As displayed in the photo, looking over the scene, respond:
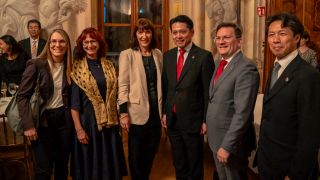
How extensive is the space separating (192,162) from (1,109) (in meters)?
1.63

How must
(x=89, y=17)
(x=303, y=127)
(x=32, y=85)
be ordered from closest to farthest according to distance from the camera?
(x=303, y=127), (x=32, y=85), (x=89, y=17)

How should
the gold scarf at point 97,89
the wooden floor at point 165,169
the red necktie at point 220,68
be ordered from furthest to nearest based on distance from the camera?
the wooden floor at point 165,169 < the gold scarf at point 97,89 < the red necktie at point 220,68

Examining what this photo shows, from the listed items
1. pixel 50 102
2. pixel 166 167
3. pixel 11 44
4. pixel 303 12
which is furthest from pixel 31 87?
pixel 303 12

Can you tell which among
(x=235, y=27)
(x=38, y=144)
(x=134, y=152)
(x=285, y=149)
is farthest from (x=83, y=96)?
(x=285, y=149)

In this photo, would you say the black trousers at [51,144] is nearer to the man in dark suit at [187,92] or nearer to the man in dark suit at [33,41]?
the man in dark suit at [187,92]

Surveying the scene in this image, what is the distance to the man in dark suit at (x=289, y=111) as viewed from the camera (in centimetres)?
147

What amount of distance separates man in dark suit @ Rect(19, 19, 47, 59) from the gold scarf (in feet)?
8.40

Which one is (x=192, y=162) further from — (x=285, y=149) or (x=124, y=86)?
(x=285, y=149)

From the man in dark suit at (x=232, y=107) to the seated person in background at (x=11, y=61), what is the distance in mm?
2872

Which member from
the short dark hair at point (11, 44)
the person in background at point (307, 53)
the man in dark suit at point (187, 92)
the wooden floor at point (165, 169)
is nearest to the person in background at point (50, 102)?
the man in dark suit at point (187, 92)

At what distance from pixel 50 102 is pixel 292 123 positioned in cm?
155

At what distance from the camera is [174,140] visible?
2.54 m

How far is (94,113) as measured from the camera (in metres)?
2.42

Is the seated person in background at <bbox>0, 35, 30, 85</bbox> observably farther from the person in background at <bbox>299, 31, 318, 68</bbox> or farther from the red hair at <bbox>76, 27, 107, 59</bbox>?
the person in background at <bbox>299, 31, 318, 68</bbox>
